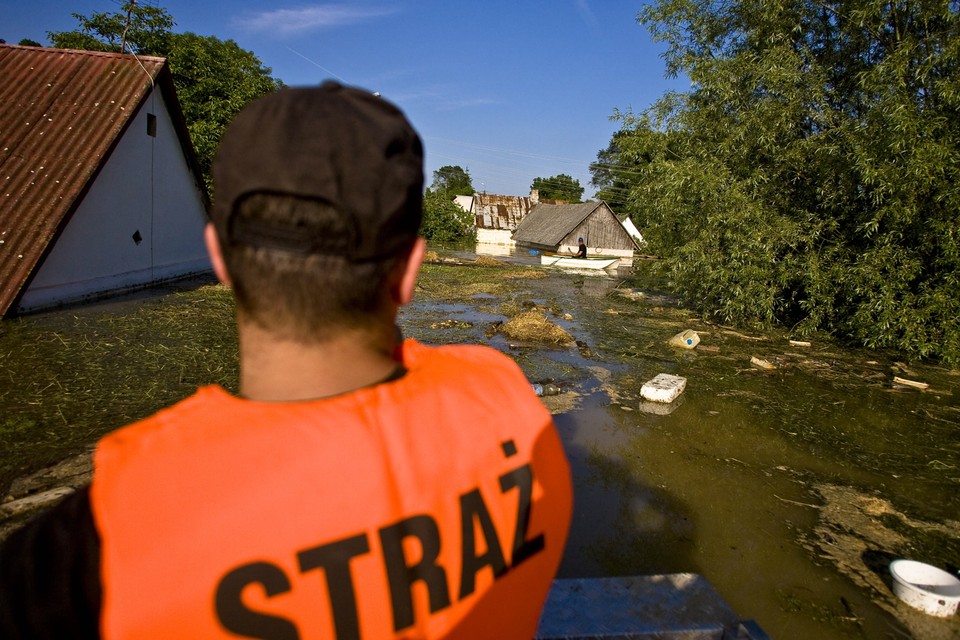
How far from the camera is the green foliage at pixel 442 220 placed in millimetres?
43219

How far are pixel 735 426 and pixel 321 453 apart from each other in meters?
7.06

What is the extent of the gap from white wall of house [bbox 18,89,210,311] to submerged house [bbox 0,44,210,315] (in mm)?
26

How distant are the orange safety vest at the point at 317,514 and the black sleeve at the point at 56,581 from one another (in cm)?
4

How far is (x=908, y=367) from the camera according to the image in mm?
10938

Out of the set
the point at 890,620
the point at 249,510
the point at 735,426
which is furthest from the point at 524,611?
the point at 735,426

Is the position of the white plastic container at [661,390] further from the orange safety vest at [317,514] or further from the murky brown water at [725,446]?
the orange safety vest at [317,514]

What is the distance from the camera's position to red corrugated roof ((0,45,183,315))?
9875 mm

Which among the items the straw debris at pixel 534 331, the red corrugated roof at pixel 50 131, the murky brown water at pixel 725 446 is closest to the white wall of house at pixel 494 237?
the red corrugated roof at pixel 50 131

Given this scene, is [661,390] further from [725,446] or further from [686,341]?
[686,341]

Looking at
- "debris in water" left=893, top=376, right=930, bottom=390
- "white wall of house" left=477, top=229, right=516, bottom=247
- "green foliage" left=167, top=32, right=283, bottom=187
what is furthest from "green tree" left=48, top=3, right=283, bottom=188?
"white wall of house" left=477, top=229, right=516, bottom=247

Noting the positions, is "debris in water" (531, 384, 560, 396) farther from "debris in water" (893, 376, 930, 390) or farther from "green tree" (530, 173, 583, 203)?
"green tree" (530, 173, 583, 203)

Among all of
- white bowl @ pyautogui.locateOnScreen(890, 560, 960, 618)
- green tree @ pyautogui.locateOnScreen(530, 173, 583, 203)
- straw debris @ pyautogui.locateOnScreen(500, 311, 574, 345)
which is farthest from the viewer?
green tree @ pyautogui.locateOnScreen(530, 173, 583, 203)

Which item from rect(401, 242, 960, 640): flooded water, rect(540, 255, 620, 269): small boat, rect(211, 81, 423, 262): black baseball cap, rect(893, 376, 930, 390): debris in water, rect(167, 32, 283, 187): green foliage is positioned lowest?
rect(401, 242, 960, 640): flooded water

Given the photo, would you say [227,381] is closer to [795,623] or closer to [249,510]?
[795,623]
